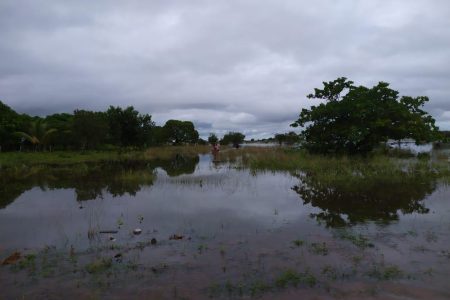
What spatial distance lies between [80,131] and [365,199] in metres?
37.9

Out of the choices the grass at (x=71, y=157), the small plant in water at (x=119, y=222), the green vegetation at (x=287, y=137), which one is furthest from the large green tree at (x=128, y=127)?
the small plant in water at (x=119, y=222)

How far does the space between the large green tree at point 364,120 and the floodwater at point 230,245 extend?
10601mm

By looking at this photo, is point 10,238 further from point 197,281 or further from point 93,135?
point 93,135

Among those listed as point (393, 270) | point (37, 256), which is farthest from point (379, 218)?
point (37, 256)

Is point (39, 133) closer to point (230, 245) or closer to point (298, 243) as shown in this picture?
point (230, 245)

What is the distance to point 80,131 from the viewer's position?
43656 millimetres

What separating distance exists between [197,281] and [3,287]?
311 cm

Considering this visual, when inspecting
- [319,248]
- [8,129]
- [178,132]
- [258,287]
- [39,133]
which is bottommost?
[258,287]

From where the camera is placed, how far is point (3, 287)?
598 centimetres

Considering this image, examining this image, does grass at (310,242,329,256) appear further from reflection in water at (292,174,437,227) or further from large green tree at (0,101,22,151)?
large green tree at (0,101,22,151)

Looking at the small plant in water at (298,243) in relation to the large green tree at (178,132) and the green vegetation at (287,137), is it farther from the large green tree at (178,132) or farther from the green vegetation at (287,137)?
the large green tree at (178,132)

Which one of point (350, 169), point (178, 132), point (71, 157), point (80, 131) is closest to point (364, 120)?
point (350, 169)

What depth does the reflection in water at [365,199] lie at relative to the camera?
10.6 meters

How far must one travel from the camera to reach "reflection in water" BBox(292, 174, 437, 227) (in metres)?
10.6
